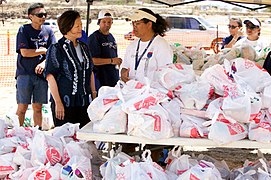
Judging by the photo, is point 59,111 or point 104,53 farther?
point 104,53

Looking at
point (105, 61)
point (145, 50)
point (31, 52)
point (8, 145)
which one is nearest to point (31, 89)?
point (31, 52)

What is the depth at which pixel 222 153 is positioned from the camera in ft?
18.8

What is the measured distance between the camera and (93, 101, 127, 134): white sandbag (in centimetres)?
260

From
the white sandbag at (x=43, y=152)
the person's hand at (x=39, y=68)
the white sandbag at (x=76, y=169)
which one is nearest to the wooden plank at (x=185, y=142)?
the white sandbag at (x=76, y=169)

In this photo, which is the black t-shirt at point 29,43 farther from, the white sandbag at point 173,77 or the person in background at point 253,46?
the white sandbag at point 173,77

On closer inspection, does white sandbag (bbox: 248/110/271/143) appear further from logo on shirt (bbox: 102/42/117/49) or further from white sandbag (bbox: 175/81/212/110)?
logo on shirt (bbox: 102/42/117/49)

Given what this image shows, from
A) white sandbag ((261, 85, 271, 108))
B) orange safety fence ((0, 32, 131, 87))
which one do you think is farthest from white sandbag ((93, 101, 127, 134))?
orange safety fence ((0, 32, 131, 87))

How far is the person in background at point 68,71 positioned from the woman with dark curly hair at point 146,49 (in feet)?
1.22

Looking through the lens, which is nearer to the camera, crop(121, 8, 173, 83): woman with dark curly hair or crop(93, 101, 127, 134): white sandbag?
crop(93, 101, 127, 134): white sandbag

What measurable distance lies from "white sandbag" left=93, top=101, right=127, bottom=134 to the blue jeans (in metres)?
2.70

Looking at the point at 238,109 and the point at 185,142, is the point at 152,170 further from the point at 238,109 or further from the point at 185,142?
the point at 238,109

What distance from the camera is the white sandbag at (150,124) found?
253 cm

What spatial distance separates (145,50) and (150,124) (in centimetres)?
141

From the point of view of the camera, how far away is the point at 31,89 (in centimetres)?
525
